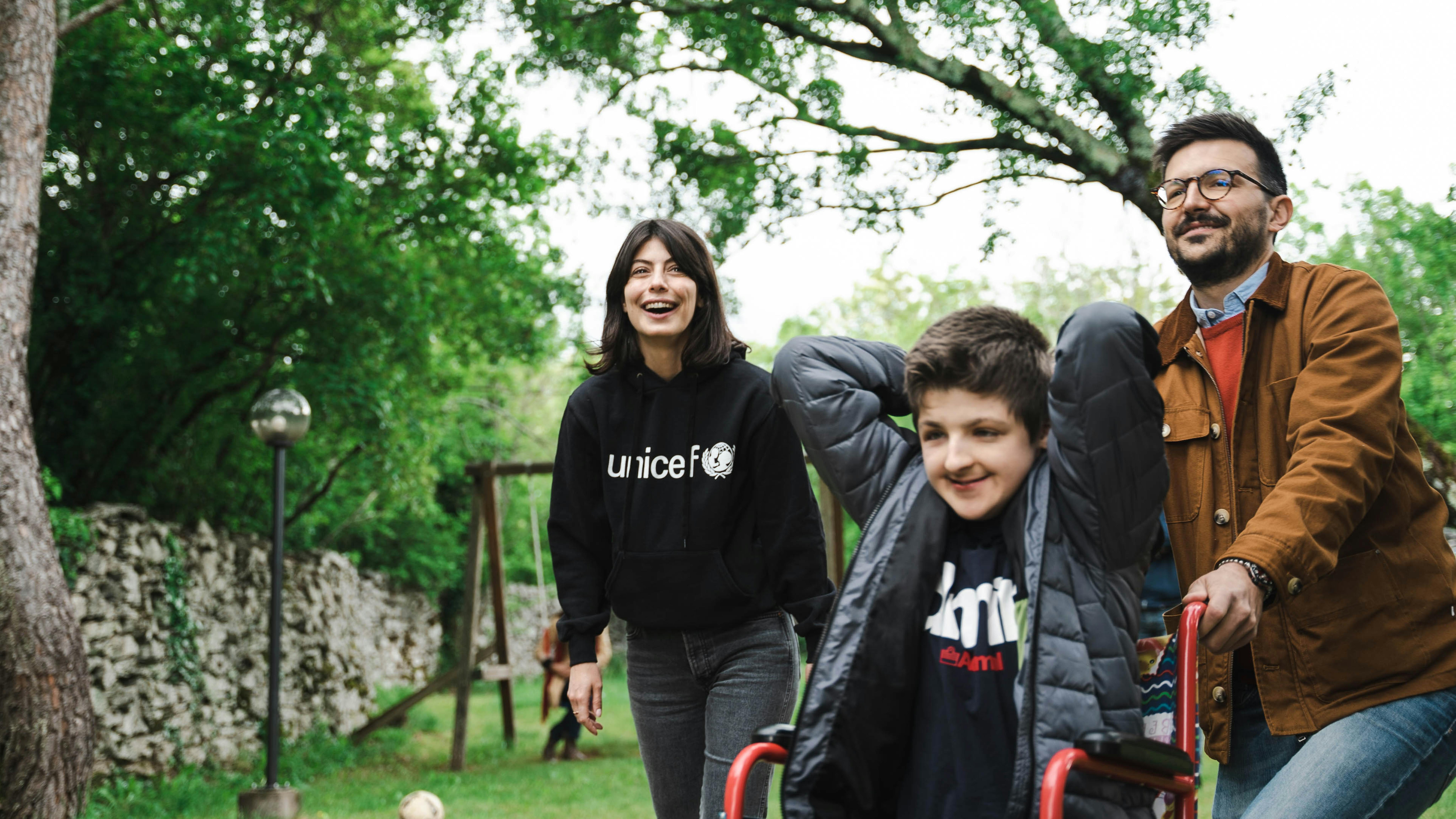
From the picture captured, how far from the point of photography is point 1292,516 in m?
1.80

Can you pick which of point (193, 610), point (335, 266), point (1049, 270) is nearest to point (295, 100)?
point (335, 266)

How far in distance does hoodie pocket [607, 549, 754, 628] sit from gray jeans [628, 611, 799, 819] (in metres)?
0.05

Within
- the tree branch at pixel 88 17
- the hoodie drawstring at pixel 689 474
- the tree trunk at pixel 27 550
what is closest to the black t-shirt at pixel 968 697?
the hoodie drawstring at pixel 689 474

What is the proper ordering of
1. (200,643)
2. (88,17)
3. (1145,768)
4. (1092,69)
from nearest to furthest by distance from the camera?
(1145,768) → (1092,69) → (88,17) → (200,643)

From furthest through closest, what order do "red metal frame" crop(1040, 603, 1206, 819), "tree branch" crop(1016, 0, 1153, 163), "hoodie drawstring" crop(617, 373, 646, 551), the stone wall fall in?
the stone wall → "tree branch" crop(1016, 0, 1153, 163) → "hoodie drawstring" crop(617, 373, 646, 551) → "red metal frame" crop(1040, 603, 1206, 819)

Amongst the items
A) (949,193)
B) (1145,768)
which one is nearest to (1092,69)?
(949,193)

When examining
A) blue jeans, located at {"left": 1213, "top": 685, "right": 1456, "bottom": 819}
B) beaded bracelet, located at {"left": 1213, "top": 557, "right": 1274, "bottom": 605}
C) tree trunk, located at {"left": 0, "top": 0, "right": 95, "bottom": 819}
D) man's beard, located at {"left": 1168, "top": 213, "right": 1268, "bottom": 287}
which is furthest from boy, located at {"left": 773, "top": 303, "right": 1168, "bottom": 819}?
tree trunk, located at {"left": 0, "top": 0, "right": 95, "bottom": 819}

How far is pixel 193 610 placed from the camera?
10.6 meters

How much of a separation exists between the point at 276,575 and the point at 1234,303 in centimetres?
792

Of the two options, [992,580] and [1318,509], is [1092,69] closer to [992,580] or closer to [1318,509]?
[1318,509]

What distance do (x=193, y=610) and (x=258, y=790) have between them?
2.96 meters

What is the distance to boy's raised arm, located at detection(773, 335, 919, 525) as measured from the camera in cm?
202

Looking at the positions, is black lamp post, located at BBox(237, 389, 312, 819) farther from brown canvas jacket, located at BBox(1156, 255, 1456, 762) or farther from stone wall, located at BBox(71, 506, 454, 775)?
brown canvas jacket, located at BBox(1156, 255, 1456, 762)

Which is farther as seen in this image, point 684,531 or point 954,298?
point 954,298
